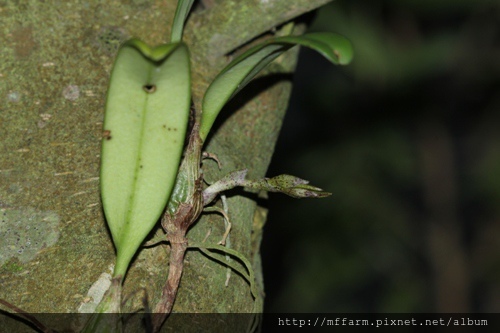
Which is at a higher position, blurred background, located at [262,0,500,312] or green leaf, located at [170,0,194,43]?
blurred background, located at [262,0,500,312]

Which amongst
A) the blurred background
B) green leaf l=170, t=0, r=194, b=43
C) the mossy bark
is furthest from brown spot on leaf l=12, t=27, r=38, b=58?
the blurred background

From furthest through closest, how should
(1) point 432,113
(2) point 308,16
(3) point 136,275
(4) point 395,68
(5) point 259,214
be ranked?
(1) point 432,113 → (4) point 395,68 → (2) point 308,16 → (5) point 259,214 → (3) point 136,275

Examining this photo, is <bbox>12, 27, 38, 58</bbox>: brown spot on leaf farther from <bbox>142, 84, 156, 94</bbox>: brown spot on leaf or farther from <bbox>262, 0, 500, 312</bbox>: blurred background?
<bbox>262, 0, 500, 312</bbox>: blurred background

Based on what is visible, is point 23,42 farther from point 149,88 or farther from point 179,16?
point 149,88

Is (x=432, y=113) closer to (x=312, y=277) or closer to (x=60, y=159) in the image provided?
(x=312, y=277)

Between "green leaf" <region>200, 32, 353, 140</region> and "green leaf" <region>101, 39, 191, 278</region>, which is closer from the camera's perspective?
"green leaf" <region>101, 39, 191, 278</region>

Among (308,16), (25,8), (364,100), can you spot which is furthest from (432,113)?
(25,8)
